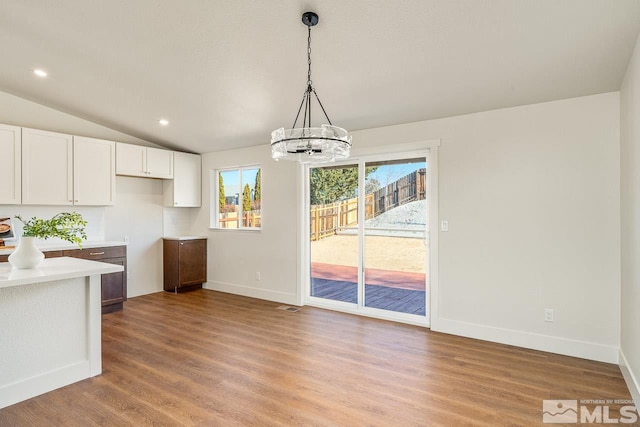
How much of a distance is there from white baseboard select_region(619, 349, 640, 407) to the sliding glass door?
179cm

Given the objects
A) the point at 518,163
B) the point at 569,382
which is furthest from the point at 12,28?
the point at 569,382

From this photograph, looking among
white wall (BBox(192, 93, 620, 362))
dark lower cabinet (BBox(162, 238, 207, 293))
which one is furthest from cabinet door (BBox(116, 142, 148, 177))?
white wall (BBox(192, 93, 620, 362))

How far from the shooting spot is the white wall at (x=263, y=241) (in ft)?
17.0

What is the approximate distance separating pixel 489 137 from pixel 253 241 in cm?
359

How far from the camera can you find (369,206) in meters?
4.58

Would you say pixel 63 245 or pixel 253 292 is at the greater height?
pixel 63 245

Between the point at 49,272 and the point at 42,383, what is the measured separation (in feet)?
2.66

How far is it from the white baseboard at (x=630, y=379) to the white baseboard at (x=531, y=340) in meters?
0.16

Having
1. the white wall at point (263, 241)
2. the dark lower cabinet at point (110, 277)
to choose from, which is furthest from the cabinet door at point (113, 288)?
the white wall at point (263, 241)

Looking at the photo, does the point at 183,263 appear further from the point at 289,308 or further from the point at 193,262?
the point at 289,308

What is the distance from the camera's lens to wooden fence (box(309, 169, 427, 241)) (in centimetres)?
425

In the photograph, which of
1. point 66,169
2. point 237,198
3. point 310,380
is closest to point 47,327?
point 310,380

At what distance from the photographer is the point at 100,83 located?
394 centimetres

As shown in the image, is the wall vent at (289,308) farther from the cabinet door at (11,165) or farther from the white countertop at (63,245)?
the cabinet door at (11,165)
